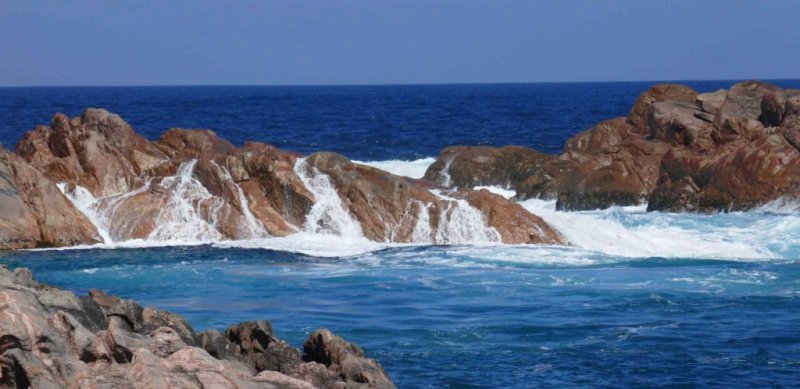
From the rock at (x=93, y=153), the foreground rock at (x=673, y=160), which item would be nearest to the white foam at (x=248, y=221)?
the rock at (x=93, y=153)

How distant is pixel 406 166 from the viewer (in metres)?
50.2

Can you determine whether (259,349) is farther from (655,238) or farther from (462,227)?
(655,238)

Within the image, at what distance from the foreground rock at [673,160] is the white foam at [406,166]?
549 centimetres

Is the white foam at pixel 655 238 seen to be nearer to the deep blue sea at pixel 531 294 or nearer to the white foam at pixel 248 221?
the deep blue sea at pixel 531 294

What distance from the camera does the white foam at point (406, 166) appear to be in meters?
48.1

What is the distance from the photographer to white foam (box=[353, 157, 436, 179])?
4809 cm

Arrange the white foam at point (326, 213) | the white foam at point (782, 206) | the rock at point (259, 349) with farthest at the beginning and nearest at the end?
the white foam at point (782, 206) < the white foam at point (326, 213) < the rock at point (259, 349)

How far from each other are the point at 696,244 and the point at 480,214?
17.2 feet

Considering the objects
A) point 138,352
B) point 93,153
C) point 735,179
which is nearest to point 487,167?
point 735,179

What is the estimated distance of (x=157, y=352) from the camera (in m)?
13.1

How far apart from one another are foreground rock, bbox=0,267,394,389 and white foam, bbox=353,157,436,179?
31.4m

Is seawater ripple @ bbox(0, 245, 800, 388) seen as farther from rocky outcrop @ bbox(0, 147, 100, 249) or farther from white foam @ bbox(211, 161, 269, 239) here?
white foam @ bbox(211, 161, 269, 239)

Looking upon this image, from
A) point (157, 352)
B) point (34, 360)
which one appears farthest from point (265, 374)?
point (34, 360)

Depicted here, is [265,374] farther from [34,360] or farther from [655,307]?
[655,307]
